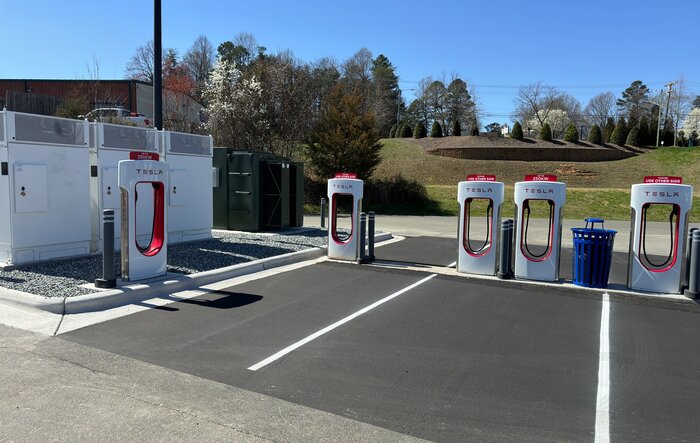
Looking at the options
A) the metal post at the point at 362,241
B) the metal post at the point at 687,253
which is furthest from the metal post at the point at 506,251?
the metal post at the point at 362,241

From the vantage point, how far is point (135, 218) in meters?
7.92

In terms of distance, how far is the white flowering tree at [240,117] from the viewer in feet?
91.2

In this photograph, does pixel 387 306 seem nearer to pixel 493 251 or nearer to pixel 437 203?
pixel 493 251

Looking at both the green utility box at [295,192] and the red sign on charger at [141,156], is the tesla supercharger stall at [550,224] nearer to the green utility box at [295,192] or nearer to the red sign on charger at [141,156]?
the red sign on charger at [141,156]

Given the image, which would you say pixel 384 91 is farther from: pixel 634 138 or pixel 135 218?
pixel 135 218

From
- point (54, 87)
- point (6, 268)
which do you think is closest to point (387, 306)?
point (6, 268)

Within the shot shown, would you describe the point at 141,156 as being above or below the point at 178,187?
above

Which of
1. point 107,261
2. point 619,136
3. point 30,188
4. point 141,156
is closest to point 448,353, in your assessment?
point 107,261

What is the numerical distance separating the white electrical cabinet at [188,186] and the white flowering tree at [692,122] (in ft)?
261

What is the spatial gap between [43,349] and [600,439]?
502 centimetres

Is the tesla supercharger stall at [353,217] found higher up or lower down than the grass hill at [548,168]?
lower down

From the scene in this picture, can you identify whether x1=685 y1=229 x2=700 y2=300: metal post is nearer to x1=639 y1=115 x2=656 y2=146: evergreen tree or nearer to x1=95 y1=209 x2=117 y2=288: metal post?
x1=95 y1=209 x2=117 y2=288: metal post

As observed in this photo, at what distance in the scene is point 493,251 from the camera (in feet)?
30.3

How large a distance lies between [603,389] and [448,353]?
1435mm
